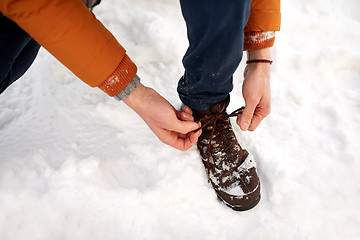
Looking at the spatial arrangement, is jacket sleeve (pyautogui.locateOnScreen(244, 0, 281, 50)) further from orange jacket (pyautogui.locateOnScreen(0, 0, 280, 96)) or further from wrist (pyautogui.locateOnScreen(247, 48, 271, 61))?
orange jacket (pyautogui.locateOnScreen(0, 0, 280, 96))

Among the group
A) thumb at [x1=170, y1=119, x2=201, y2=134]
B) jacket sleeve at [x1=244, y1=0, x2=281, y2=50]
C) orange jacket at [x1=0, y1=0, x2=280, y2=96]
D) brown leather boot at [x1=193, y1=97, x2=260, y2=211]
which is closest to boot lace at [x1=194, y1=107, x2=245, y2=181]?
brown leather boot at [x1=193, y1=97, x2=260, y2=211]

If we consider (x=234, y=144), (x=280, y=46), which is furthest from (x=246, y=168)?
(x=280, y=46)

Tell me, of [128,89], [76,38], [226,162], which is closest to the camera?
[76,38]

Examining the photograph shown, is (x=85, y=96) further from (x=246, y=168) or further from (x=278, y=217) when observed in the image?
(x=278, y=217)

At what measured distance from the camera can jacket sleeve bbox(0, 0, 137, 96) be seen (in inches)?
22.5

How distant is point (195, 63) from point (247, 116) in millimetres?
244

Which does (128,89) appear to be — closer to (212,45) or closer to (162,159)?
(212,45)

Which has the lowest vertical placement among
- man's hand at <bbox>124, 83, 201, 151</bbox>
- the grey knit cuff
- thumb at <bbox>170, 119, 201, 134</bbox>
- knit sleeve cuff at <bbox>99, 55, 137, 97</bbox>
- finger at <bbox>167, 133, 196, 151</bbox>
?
finger at <bbox>167, 133, 196, 151</bbox>

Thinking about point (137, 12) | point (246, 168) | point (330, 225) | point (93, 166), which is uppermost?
point (137, 12)

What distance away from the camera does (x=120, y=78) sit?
0.70m

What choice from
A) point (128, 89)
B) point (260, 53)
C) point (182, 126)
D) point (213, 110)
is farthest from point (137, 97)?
point (260, 53)

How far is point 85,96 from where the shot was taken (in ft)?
3.86

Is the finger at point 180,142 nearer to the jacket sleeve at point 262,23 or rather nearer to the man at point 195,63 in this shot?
the man at point 195,63

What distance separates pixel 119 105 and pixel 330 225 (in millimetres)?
888
